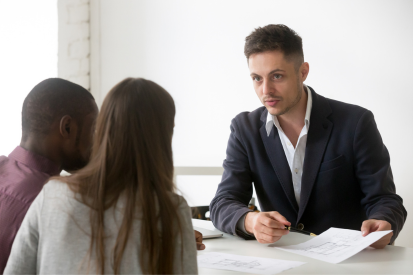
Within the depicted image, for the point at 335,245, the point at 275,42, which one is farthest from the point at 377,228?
the point at 275,42

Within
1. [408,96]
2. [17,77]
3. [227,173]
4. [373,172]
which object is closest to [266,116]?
[227,173]

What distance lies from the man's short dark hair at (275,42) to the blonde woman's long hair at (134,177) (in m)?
0.95

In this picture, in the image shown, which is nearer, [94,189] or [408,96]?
[94,189]

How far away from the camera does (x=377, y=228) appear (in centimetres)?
126

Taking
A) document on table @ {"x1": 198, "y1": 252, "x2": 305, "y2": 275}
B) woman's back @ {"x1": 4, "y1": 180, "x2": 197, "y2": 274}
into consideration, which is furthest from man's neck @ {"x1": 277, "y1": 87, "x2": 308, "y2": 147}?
woman's back @ {"x1": 4, "y1": 180, "x2": 197, "y2": 274}

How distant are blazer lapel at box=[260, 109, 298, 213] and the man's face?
0.10 m

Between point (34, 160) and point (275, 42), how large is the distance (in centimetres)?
105

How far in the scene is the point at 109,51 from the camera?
3062 mm

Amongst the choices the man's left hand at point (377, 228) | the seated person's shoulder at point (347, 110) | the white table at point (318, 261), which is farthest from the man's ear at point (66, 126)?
the seated person's shoulder at point (347, 110)

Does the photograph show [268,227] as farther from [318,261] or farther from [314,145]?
[314,145]

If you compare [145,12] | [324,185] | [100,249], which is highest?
[145,12]

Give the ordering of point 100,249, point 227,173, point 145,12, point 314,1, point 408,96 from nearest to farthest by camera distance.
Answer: point 100,249 → point 227,173 → point 408,96 → point 314,1 → point 145,12

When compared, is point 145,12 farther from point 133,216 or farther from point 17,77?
point 133,216

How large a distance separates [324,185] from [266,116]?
0.37m
